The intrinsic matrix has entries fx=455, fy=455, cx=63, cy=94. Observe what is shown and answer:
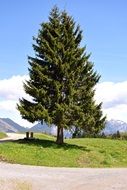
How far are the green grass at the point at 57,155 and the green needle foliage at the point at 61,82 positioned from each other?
232cm

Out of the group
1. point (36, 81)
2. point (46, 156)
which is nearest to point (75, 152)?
point (46, 156)

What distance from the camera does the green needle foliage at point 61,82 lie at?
40.5 m

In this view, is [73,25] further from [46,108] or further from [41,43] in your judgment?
[46,108]

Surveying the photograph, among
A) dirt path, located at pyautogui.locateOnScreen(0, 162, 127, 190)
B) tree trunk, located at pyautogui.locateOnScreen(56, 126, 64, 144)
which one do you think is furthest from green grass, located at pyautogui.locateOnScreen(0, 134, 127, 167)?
dirt path, located at pyautogui.locateOnScreen(0, 162, 127, 190)

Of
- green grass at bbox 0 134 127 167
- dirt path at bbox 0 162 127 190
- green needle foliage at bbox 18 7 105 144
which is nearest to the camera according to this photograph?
dirt path at bbox 0 162 127 190

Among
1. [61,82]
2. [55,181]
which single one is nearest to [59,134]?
[61,82]

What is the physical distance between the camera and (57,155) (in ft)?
120

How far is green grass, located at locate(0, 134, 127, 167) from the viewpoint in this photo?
34.2 metres

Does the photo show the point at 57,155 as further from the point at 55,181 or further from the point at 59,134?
the point at 55,181

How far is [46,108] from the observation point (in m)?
40.9

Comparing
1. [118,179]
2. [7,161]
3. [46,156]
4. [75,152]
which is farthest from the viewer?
[75,152]

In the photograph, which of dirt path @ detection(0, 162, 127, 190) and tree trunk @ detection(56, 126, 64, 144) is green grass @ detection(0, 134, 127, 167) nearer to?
tree trunk @ detection(56, 126, 64, 144)

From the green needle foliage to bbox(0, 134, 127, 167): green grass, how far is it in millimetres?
2317

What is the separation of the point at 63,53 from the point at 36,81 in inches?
144
